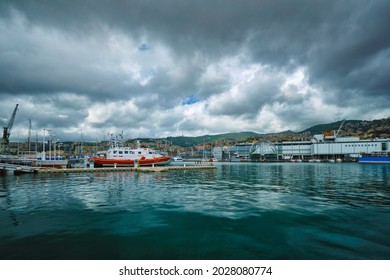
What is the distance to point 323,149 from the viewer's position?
15288 cm

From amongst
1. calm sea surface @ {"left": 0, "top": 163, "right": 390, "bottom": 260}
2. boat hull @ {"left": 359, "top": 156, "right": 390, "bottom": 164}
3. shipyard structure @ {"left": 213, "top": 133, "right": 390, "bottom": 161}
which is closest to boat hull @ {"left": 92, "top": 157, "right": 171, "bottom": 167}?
calm sea surface @ {"left": 0, "top": 163, "right": 390, "bottom": 260}

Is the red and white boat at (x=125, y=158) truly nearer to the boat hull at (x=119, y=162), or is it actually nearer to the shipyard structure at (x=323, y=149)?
the boat hull at (x=119, y=162)

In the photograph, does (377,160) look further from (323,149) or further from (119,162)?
(119,162)

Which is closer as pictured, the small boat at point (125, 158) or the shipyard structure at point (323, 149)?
the small boat at point (125, 158)

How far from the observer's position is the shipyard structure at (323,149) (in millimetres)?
133625

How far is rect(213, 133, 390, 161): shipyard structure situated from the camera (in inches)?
5261

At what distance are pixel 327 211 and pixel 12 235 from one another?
17.2 m

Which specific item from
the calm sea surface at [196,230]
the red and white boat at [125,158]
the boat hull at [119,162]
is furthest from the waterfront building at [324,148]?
the calm sea surface at [196,230]

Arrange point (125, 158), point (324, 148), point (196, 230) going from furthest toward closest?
point (324, 148) → point (125, 158) → point (196, 230)

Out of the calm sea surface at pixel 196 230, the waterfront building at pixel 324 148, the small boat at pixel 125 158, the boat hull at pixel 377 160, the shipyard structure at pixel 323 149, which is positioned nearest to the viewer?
the calm sea surface at pixel 196 230

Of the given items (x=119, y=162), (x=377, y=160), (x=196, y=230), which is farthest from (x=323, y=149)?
(x=196, y=230)

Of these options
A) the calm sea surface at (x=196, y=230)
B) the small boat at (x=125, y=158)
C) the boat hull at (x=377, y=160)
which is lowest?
the boat hull at (x=377, y=160)

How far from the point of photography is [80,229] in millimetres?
9672

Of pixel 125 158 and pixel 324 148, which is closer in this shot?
pixel 125 158
